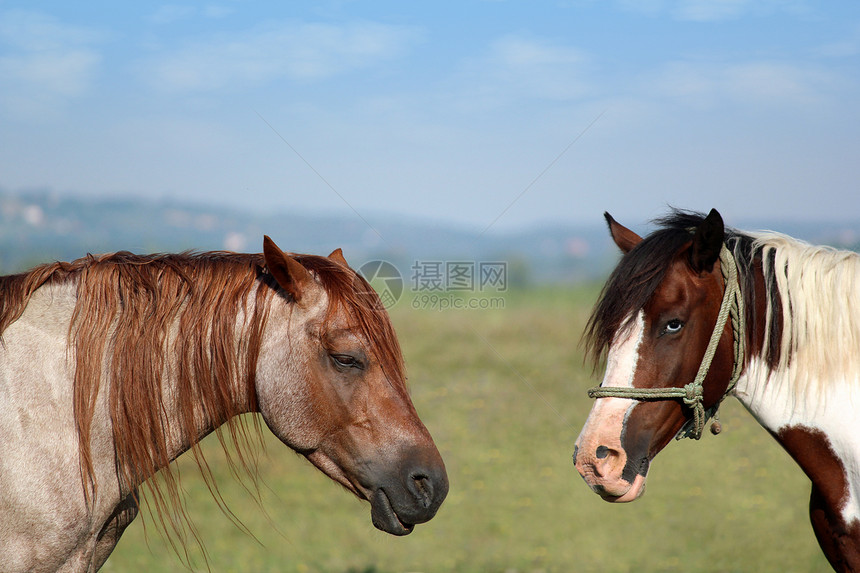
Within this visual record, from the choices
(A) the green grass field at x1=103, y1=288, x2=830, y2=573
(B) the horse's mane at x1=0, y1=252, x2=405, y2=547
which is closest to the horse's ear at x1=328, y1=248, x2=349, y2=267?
(B) the horse's mane at x1=0, y1=252, x2=405, y2=547

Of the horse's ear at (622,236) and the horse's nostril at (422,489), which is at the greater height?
the horse's ear at (622,236)

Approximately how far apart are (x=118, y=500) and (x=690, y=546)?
528 cm

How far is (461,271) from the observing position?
6.55 m

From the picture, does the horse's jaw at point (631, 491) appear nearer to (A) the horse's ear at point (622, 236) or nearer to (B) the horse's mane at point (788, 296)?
(B) the horse's mane at point (788, 296)

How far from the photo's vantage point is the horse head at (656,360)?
2.53 metres

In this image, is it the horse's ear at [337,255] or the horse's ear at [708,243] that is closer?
the horse's ear at [708,243]

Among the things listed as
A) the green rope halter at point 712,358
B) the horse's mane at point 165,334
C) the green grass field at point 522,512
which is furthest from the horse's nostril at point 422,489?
the green grass field at point 522,512

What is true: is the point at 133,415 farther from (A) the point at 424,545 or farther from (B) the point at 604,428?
(A) the point at 424,545

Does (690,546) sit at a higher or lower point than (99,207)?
higher

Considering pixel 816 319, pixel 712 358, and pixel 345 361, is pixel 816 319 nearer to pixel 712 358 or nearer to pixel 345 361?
pixel 712 358

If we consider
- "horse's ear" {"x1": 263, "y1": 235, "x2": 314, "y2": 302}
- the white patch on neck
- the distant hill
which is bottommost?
the distant hill

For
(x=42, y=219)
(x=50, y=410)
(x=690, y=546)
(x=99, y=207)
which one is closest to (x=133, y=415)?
(x=50, y=410)

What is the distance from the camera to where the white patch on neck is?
2469 millimetres

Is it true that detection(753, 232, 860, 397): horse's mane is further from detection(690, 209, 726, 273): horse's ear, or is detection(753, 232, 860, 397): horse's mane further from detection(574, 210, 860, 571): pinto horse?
detection(690, 209, 726, 273): horse's ear
